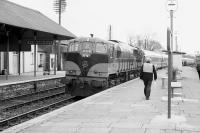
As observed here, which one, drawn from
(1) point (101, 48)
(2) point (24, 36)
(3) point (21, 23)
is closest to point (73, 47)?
(1) point (101, 48)

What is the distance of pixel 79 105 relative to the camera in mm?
12898

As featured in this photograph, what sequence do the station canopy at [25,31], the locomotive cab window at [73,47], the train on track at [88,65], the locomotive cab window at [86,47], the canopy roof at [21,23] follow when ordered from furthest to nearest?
the station canopy at [25,31]
the canopy roof at [21,23]
the locomotive cab window at [73,47]
the locomotive cab window at [86,47]
the train on track at [88,65]

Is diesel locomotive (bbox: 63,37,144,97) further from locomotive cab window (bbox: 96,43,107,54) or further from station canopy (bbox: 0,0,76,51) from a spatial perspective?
station canopy (bbox: 0,0,76,51)

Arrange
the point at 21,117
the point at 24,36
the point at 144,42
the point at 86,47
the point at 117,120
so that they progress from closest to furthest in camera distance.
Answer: the point at 117,120
the point at 21,117
the point at 86,47
the point at 24,36
the point at 144,42

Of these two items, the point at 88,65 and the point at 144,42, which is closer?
the point at 88,65

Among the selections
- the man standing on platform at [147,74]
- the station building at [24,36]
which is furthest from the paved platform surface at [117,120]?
the station building at [24,36]

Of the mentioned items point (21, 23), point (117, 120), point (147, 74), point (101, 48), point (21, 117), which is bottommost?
point (21, 117)

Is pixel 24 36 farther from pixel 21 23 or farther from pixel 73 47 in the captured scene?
pixel 73 47

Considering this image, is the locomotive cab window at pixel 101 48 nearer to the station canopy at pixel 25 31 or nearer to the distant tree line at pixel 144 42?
the station canopy at pixel 25 31

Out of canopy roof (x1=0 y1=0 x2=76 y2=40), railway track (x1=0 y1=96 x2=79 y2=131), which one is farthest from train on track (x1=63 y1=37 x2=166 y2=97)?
canopy roof (x1=0 y1=0 x2=76 y2=40)

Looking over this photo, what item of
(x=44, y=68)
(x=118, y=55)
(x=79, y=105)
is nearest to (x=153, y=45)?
(x=44, y=68)

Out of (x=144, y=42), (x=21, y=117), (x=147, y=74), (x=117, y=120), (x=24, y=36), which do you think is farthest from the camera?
(x=144, y=42)

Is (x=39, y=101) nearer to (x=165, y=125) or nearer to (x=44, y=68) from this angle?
(x=165, y=125)

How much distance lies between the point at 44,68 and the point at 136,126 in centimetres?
3997
